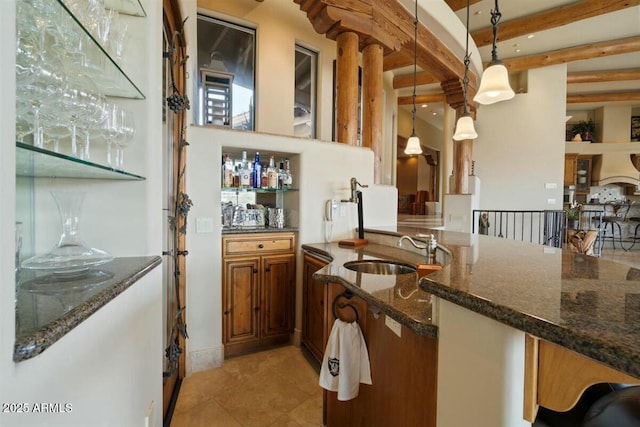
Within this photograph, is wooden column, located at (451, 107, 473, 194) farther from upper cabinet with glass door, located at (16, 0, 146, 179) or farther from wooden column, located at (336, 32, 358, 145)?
upper cabinet with glass door, located at (16, 0, 146, 179)

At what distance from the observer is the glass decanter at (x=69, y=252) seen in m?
0.95

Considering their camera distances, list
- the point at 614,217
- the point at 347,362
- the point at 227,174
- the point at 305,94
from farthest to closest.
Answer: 1. the point at 614,217
2. the point at 305,94
3. the point at 227,174
4. the point at 347,362

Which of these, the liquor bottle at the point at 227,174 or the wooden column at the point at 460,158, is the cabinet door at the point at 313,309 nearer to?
the liquor bottle at the point at 227,174

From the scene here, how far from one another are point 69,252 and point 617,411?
1615mm

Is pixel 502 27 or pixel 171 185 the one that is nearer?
pixel 171 185

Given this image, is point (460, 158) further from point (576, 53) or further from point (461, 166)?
point (576, 53)

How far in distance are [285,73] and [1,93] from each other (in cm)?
404

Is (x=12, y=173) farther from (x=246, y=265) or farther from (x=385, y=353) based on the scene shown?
(x=246, y=265)

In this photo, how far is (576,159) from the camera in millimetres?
9000

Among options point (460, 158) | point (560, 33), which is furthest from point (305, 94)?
point (560, 33)

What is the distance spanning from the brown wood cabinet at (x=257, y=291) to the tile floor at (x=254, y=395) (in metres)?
0.17

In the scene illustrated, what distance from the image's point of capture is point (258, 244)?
8.35 ft

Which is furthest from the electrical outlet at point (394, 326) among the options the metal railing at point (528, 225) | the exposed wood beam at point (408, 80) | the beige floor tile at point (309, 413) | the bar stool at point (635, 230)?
the bar stool at point (635, 230)

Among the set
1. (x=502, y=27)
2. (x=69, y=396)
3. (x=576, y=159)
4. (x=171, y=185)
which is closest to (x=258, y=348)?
(x=171, y=185)
